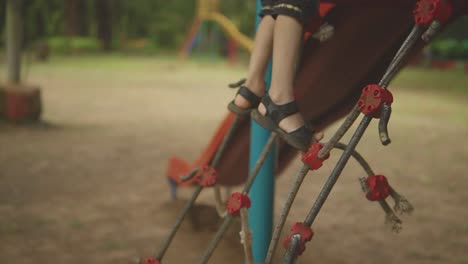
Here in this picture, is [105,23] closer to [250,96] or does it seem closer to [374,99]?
[250,96]

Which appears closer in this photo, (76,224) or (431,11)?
(431,11)

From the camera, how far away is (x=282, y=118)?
1895mm

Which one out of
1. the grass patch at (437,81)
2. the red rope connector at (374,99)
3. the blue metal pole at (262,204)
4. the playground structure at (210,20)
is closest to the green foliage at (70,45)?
the playground structure at (210,20)

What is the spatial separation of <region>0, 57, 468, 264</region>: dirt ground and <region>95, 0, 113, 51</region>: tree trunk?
655 inches

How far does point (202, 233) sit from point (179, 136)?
322cm

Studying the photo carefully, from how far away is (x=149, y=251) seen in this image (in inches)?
122

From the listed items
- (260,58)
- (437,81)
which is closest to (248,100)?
(260,58)

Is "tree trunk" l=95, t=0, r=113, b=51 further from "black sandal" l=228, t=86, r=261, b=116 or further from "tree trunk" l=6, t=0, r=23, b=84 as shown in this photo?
"black sandal" l=228, t=86, r=261, b=116

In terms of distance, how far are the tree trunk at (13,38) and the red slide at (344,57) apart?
15.4 ft

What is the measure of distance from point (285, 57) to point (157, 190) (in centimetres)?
269

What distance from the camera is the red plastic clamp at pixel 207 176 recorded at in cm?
227

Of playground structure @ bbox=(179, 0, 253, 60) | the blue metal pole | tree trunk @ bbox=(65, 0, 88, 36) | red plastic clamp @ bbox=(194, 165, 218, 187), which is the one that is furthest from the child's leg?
tree trunk @ bbox=(65, 0, 88, 36)

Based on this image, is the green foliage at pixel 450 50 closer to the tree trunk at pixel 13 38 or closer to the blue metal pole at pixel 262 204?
the tree trunk at pixel 13 38

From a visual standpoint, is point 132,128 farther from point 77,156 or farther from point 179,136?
point 77,156
